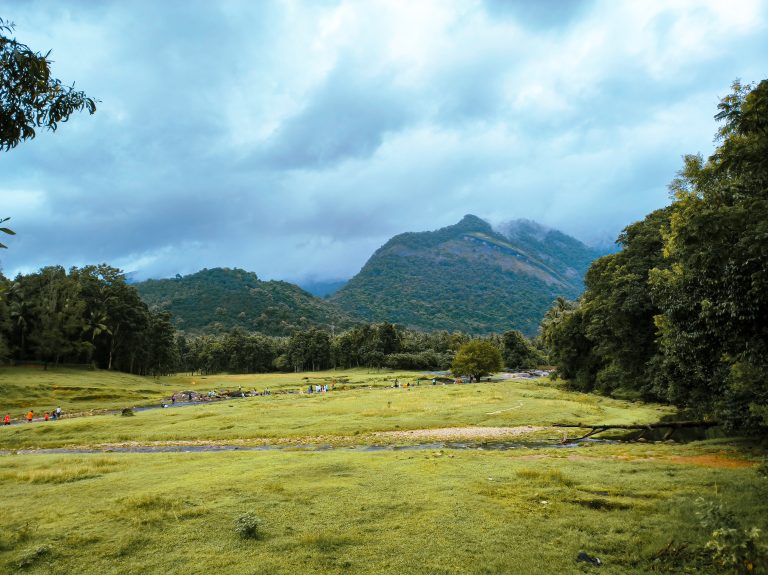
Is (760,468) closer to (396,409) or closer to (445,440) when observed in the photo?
(445,440)

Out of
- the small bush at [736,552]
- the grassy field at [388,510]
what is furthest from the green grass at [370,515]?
the small bush at [736,552]

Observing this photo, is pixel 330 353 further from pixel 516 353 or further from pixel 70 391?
pixel 70 391

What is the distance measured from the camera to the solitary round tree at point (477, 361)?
107 m

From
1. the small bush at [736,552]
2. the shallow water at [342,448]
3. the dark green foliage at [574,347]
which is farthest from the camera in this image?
the dark green foliage at [574,347]

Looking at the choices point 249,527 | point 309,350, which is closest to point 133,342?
point 309,350

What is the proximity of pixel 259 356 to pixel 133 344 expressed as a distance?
61613 millimetres

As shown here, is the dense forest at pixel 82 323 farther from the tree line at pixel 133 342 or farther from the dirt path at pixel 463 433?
the dirt path at pixel 463 433

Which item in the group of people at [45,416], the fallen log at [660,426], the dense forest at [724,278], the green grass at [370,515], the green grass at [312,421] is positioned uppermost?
the dense forest at [724,278]

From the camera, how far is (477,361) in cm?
10669

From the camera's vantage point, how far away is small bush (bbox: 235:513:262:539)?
13.5 m

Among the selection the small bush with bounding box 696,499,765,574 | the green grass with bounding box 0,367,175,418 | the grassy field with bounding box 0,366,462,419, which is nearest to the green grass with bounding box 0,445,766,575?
the small bush with bounding box 696,499,765,574

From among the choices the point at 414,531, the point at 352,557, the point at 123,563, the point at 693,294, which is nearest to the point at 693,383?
the point at 693,294

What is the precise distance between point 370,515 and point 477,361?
311 feet

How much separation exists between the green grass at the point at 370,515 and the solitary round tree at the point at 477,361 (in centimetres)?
8359
